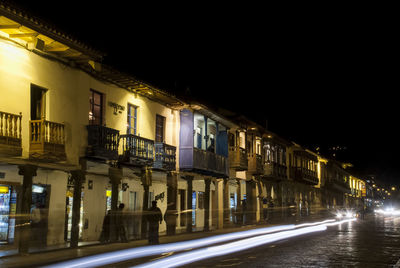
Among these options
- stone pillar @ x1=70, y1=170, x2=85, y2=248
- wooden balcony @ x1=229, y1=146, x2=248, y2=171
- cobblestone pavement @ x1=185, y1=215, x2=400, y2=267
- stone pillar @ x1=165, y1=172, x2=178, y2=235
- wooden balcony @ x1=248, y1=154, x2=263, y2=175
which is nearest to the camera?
cobblestone pavement @ x1=185, y1=215, x2=400, y2=267

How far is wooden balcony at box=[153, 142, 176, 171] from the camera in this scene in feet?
79.0

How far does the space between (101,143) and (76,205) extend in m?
2.68

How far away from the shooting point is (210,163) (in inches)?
1162

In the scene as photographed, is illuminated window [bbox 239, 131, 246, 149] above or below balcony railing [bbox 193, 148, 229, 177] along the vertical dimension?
above

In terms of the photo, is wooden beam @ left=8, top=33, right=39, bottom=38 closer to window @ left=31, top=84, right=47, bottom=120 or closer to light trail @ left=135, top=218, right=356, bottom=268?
window @ left=31, top=84, right=47, bottom=120

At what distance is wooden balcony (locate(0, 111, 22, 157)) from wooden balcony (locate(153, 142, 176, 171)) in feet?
29.6

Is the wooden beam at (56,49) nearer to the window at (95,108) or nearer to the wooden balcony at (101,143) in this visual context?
the window at (95,108)

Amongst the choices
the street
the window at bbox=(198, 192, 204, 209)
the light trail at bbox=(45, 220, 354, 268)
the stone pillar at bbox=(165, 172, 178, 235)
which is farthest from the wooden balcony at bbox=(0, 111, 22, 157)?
the window at bbox=(198, 192, 204, 209)

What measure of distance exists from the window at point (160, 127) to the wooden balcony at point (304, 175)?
2710cm

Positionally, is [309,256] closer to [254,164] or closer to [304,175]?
[254,164]

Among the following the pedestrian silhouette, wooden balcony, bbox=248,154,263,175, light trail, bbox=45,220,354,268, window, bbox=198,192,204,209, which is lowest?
light trail, bbox=45,220,354,268

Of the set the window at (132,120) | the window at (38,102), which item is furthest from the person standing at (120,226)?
the window at (38,102)

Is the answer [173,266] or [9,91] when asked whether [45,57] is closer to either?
[9,91]

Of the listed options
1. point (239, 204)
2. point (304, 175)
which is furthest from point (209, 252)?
point (304, 175)
